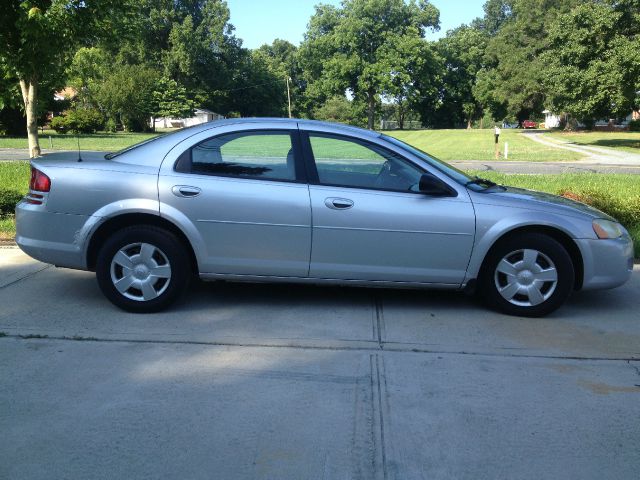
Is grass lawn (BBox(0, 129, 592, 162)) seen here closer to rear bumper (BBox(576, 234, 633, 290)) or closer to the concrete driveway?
the concrete driveway

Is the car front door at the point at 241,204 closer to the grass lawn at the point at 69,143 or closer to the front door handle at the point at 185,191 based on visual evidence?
the front door handle at the point at 185,191

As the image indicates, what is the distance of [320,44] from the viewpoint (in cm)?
7056

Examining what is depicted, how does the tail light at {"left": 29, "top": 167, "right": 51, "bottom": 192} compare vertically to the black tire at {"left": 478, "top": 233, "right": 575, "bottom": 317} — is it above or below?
above

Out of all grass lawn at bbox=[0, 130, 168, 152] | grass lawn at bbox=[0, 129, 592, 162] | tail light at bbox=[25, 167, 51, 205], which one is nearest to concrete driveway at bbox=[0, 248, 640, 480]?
tail light at bbox=[25, 167, 51, 205]

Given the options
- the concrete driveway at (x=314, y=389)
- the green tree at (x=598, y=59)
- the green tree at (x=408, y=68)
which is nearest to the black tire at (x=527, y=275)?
the concrete driveway at (x=314, y=389)

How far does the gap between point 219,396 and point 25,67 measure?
7914 millimetres

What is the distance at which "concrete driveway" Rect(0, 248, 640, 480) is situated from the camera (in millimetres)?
2834

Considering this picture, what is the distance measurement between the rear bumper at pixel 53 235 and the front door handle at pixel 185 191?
0.74 m

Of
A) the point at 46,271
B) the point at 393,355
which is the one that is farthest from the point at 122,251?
the point at 393,355

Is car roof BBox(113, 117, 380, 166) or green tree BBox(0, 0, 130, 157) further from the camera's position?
green tree BBox(0, 0, 130, 157)

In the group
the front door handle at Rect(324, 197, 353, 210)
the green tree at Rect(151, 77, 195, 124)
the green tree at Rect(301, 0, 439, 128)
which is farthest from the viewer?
the green tree at Rect(301, 0, 439, 128)

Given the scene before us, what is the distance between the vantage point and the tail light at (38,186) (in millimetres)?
4832

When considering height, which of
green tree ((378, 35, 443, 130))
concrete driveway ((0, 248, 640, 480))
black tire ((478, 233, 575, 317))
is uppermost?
green tree ((378, 35, 443, 130))

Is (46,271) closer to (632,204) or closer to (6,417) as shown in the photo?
(6,417)
